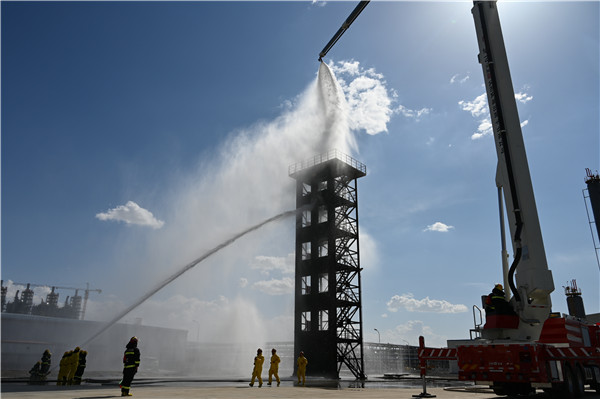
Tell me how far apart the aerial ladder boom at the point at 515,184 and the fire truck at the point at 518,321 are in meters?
0.03

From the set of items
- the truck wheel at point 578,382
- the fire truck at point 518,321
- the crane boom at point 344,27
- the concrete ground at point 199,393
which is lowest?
the concrete ground at point 199,393

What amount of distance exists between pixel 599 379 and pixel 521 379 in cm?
512

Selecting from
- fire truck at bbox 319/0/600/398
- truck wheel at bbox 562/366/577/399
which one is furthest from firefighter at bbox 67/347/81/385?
truck wheel at bbox 562/366/577/399

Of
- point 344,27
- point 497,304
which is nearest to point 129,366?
point 497,304

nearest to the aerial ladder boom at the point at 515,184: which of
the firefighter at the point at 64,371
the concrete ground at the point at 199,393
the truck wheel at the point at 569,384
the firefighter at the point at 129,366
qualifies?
the truck wheel at the point at 569,384

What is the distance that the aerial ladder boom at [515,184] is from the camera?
1234cm

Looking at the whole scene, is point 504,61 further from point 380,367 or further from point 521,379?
point 380,367

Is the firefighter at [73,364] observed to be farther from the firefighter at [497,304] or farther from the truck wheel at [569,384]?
the truck wheel at [569,384]

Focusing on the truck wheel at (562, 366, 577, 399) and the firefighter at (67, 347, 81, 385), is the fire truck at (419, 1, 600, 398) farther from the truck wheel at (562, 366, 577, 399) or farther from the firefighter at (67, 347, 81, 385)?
the firefighter at (67, 347, 81, 385)

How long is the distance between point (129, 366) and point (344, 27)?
107 feet

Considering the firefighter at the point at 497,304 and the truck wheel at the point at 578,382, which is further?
the firefighter at the point at 497,304

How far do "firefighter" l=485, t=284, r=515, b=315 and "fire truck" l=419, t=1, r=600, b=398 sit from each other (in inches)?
3.5

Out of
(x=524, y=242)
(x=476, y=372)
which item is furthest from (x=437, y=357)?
(x=524, y=242)

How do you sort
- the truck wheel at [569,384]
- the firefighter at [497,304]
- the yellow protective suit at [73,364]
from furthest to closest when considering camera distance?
1. the yellow protective suit at [73,364]
2. the firefighter at [497,304]
3. the truck wheel at [569,384]
